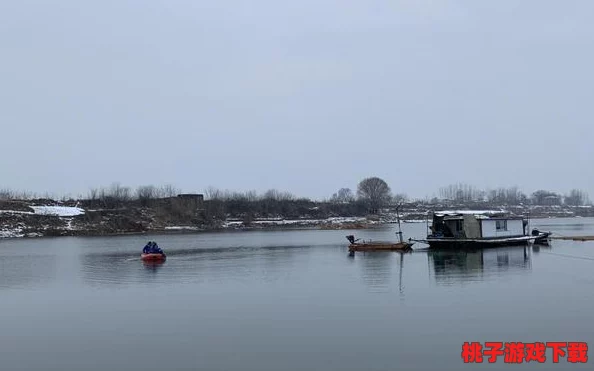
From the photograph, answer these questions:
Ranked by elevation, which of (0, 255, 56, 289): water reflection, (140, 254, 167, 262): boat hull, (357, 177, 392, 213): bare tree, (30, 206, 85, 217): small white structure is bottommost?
(0, 255, 56, 289): water reflection

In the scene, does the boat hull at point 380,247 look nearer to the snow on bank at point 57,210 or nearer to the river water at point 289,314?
the river water at point 289,314

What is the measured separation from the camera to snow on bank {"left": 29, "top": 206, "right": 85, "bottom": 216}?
105000mm

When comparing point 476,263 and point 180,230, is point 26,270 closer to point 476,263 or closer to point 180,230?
point 476,263

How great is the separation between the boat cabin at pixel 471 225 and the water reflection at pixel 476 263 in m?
2.11

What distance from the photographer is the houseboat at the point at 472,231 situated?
51875 mm

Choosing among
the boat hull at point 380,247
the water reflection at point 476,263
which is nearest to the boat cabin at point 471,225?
the water reflection at point 476,263

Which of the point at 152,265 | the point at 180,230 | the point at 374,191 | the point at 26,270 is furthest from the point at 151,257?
the point at 374,191

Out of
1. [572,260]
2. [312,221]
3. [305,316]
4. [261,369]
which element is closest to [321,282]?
[305,316]

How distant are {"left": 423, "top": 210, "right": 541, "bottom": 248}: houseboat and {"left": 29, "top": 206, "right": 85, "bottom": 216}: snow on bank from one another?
7562cm

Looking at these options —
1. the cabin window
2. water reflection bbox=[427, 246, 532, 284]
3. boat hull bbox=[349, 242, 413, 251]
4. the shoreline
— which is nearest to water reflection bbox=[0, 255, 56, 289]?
water reflection bbox=[427, 246, 532, 284]

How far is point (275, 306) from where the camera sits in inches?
921

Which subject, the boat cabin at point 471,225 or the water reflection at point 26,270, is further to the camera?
the boat cabin at point 471,225

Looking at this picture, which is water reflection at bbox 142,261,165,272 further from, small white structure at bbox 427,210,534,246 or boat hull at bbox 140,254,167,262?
small white structure at bbox 427,210,534,246

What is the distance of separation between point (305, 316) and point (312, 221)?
11828 centimetres
